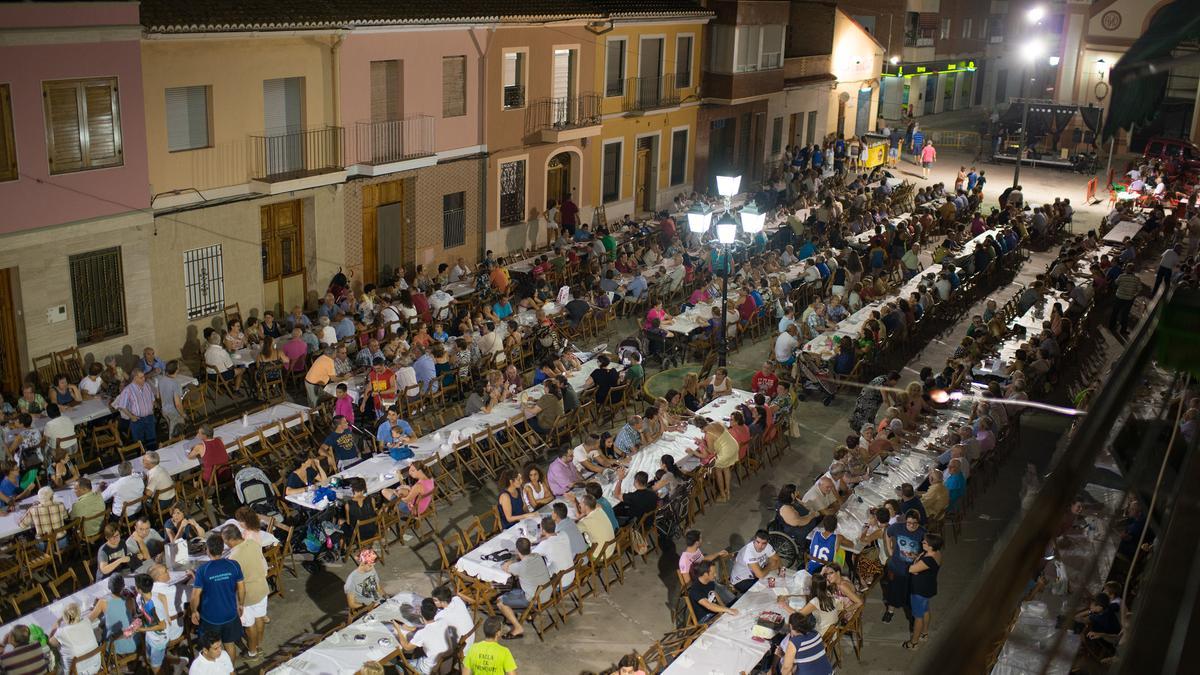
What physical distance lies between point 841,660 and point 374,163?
575 inches

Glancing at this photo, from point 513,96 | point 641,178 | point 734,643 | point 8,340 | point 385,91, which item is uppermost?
point 385,91

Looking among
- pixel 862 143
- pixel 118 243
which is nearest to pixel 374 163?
pixel 118 243

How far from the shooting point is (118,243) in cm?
1839

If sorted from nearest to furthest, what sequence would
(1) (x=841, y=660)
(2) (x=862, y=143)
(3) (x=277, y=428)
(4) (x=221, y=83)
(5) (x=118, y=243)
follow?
(1) (x=841, y=660) < (3) (x=277, y=428) < (5) (x=118, y=243) < (4) (x=221, y=83) < (2) (x=862, y=143)

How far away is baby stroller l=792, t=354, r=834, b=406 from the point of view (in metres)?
19.0

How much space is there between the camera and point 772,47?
37344 mm

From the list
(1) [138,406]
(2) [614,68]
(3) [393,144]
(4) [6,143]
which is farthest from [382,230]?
(1) [138,406]

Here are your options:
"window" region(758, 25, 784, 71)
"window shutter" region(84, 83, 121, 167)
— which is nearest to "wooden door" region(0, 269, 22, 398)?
"window shutter" region(84, 83, 121, 167)

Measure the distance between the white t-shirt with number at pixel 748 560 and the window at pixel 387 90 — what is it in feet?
46.7

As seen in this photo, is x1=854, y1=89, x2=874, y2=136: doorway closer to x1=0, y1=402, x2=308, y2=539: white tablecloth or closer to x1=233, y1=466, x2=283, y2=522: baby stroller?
x1=0, y1=402, x2=308, y2=539: white tablecloth

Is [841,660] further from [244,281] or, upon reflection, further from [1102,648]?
[244,281]

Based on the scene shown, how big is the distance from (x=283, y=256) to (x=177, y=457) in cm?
848

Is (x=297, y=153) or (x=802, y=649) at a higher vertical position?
(x=297, y=153)

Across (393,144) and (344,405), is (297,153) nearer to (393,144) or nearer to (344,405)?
(393,144)
